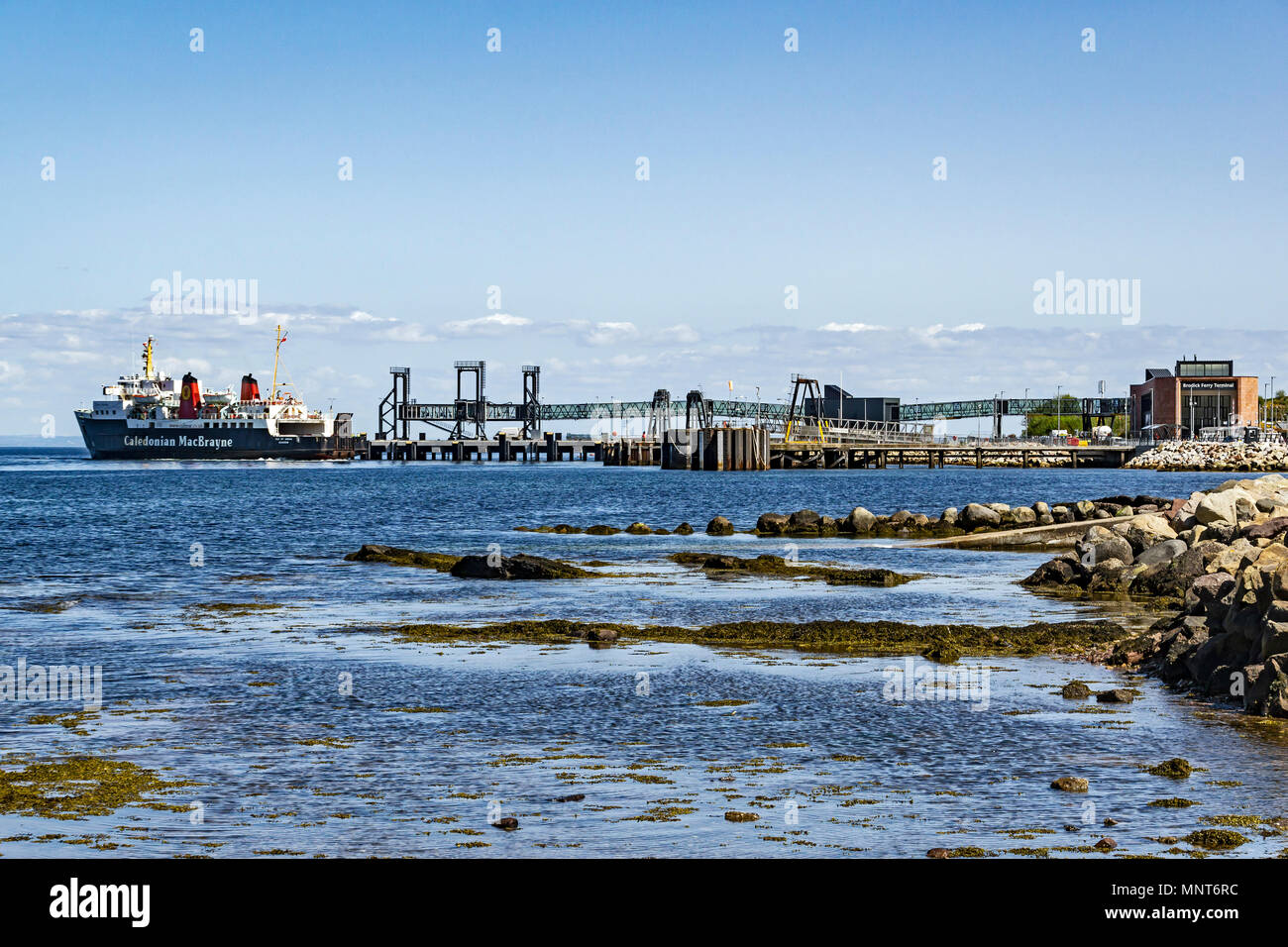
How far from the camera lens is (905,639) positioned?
20.3 meters

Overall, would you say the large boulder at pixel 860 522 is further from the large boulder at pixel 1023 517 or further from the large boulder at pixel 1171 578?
the large boulder at pixel 1171 578

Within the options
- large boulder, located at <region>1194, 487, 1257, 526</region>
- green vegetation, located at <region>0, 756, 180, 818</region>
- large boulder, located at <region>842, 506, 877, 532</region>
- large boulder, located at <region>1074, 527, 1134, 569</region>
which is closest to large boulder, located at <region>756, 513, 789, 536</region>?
large boulder, located at <region>842, 506, 877, 532</region>

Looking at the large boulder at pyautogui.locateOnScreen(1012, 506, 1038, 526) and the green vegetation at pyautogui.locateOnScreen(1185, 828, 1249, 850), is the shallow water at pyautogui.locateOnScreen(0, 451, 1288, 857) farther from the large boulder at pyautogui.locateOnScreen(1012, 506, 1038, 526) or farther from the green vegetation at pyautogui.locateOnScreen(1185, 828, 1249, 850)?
the large boulder at pyautogui.locateOnScreen(1012, 506, 1038, 526)

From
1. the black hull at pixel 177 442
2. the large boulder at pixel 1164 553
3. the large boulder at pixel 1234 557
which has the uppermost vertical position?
the black hull at pixel 177 442

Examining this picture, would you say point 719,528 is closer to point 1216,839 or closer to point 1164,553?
point 1164,553

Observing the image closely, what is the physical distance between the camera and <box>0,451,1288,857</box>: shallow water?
9.67 m

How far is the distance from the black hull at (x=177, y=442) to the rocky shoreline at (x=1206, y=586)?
15218 cm

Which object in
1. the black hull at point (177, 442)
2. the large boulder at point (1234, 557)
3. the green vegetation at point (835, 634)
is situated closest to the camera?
the green vegetation at point (835, 634)

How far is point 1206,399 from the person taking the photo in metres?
156

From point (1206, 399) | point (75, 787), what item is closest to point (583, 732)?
point (75, 787)

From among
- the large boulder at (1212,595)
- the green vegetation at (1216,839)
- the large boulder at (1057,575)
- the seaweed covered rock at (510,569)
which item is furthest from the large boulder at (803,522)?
the green vegetation at (1216,839)

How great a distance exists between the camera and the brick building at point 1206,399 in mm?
154750

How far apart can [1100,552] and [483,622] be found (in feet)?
47.8
